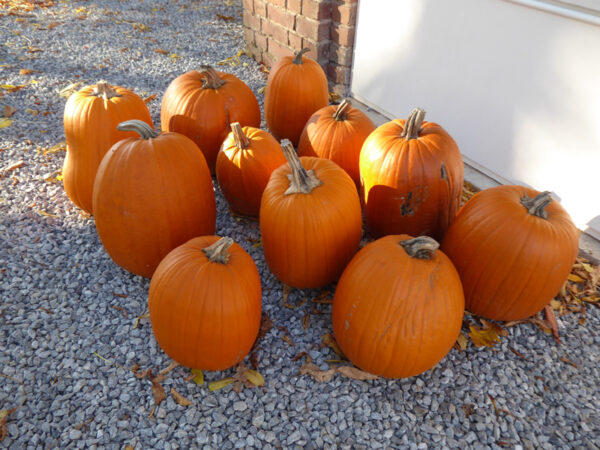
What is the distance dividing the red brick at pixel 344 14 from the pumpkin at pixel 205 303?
3151 millimetres

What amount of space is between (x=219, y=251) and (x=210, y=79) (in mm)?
1693

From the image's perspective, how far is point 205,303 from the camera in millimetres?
1883

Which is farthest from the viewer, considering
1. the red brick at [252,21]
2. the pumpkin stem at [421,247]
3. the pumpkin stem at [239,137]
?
the red brick at [252,21]

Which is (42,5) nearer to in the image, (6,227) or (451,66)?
(6,227)

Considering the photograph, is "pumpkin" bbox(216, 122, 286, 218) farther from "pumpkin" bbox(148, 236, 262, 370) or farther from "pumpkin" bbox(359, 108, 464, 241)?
"pumpkin" bbox(148, 236, 262, 370)

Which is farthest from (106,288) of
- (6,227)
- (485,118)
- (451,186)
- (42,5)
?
(42,5)

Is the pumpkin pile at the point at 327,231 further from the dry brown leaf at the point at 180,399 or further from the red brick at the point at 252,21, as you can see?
the red brick at the point at 252,21

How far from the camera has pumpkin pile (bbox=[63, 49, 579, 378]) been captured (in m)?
1.91

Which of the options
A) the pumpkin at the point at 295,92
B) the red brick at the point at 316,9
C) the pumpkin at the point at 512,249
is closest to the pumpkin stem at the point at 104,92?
the pumpkin at the point at 295,92

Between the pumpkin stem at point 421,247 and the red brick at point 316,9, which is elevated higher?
the red brick at point 316,9

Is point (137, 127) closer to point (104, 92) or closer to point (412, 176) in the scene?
point (104, 92)

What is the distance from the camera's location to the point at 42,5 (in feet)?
23.7

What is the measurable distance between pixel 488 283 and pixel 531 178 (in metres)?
1.46

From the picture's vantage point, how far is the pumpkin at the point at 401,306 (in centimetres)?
187
